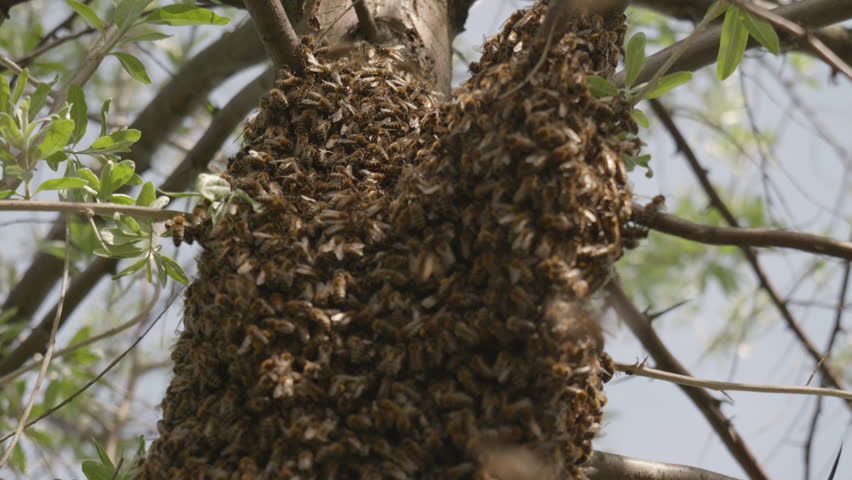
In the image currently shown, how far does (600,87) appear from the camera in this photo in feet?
5.54

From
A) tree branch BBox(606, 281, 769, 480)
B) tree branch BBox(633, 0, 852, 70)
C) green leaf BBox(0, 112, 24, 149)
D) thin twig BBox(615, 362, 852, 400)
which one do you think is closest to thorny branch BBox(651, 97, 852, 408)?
tree branch BBox(633, 0, 852, 70)

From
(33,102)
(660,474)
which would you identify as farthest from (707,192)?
(33,102)

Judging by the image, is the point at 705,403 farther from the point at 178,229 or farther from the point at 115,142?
the point at 115,142

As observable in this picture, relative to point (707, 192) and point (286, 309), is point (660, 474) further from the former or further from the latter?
point (707, 192)

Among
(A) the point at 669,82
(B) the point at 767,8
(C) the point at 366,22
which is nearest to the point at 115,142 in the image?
(C) the point at 366,22

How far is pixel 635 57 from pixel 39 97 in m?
1.46

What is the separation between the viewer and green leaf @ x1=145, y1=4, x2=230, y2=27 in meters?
2.10

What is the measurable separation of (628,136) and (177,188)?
7.60 ft

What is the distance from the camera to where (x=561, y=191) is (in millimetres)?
1489

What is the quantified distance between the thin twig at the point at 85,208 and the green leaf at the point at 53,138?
170 mm

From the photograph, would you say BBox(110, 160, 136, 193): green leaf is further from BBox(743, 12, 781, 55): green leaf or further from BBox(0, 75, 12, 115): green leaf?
BBox(743, 12, 781, 55): green leaf

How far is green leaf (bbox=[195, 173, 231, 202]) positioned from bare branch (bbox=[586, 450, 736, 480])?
108cm

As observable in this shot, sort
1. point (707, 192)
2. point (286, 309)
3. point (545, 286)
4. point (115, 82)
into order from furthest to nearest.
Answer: point (115, 82), point (707, 192), point (286, 309), point (545, 286)

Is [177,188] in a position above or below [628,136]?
above
